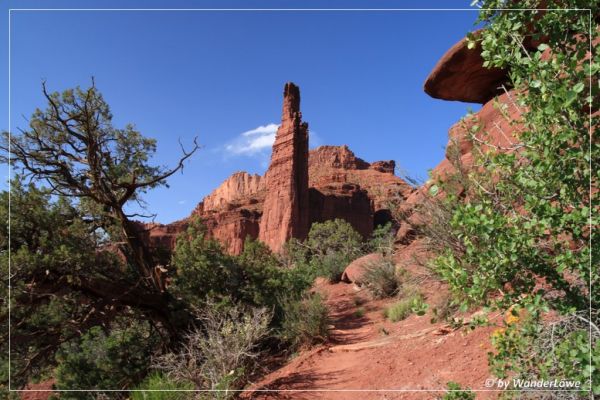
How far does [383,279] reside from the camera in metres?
13.7

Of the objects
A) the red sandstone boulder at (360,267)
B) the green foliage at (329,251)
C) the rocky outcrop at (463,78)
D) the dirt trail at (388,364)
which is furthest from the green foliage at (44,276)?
the rocky outcrop at (463,78)

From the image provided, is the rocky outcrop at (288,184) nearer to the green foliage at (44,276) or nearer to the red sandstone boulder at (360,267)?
the red sandstone boulder at (360,267)

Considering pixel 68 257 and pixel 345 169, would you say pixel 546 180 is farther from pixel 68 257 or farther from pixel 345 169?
pixel 345 169

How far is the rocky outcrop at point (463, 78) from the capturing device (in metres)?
13.5

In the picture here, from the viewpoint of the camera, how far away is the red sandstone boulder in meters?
15.5

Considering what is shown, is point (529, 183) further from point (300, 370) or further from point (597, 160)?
point (300, 370)

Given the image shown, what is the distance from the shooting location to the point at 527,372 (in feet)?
13.4

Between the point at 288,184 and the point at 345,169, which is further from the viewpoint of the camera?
the point at 345,169

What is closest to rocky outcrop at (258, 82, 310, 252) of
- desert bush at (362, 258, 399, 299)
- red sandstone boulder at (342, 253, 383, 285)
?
red sandstone boulder at (342, 253, 383, 285)

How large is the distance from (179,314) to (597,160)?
890 cm

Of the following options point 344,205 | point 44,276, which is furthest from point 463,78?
point 344,205

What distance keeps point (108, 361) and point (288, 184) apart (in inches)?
1973

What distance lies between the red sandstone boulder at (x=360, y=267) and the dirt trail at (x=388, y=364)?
509 cm

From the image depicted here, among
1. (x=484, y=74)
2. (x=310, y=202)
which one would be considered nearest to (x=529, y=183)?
(x=484, y=74)
